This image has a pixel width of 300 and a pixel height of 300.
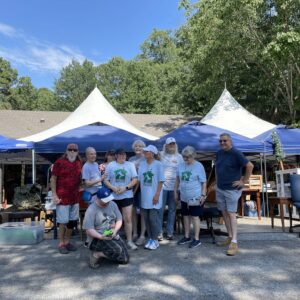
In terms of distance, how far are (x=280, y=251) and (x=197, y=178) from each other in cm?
159

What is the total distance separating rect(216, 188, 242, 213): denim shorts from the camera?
559 cm

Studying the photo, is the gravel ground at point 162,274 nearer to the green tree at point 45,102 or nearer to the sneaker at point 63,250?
the sneaker at point 63,250

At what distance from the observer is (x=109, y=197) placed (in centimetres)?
484

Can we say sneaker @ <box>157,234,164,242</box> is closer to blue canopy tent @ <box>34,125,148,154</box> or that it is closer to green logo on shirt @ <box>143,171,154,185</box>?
green logo on shirt @ <box>143,171,154,185</box>

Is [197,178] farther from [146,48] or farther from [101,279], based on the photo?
[146,48]

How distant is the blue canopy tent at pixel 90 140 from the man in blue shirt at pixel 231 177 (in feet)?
14.0

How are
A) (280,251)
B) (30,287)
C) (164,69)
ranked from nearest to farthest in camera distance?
(30,287) < (280,251) < (164,69)

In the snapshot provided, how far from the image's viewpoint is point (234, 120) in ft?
43.7

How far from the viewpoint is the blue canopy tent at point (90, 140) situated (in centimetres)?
914

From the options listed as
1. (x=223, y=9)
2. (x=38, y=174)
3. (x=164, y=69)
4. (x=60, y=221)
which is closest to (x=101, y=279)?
(x=60, y=221)

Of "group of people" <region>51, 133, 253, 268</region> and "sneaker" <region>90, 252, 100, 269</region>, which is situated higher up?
"group of people" <region>51, 133, 253, 268</region>

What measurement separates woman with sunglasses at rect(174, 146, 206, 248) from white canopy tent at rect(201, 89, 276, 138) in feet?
18.8

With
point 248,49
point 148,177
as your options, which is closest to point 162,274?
point 148,177

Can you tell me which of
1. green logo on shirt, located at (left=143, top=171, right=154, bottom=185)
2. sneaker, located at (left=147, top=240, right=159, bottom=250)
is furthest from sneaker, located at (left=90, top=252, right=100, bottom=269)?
green logo on shirt, located at (left=143, top=171, right=154, bottom=185)
